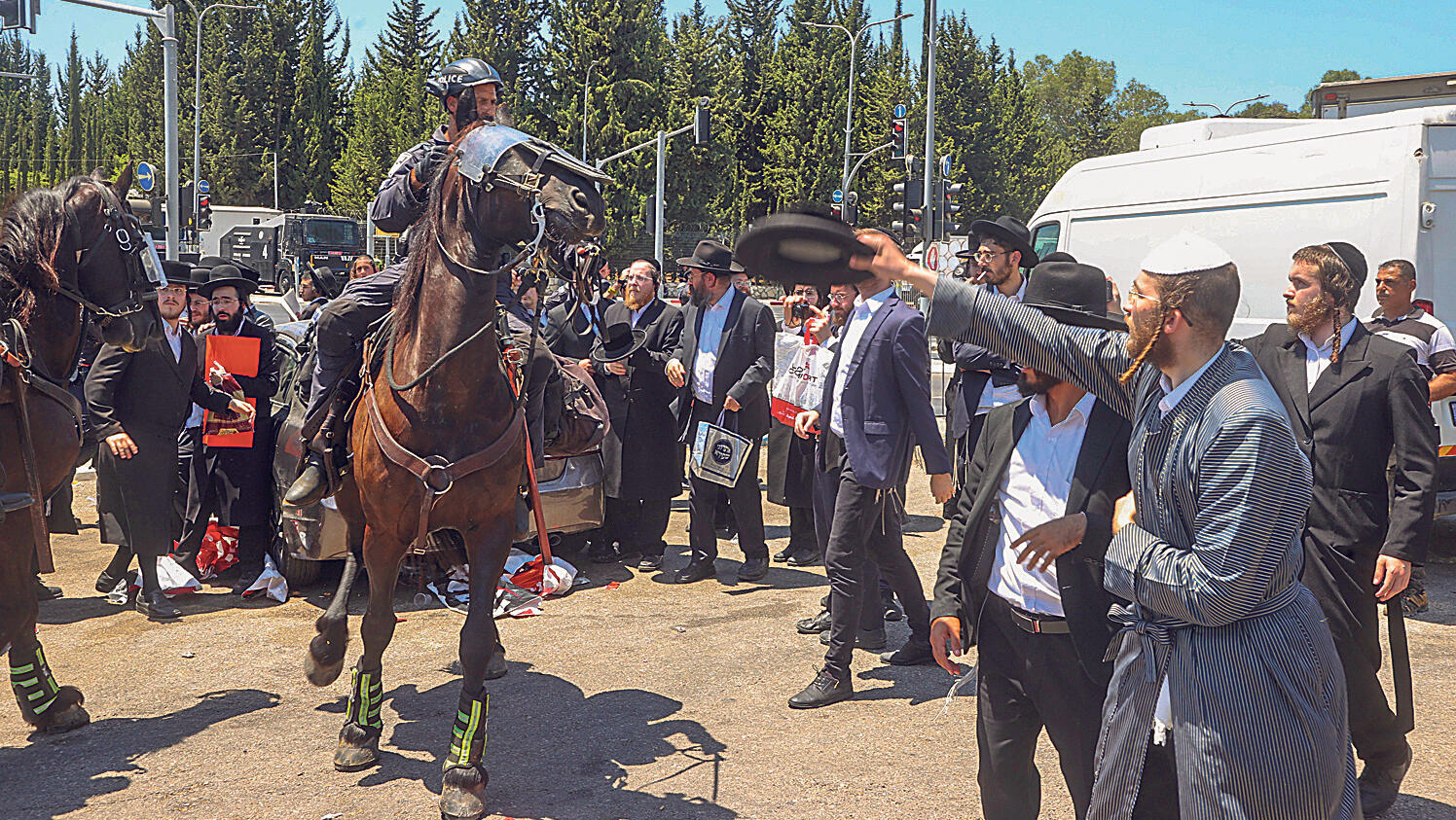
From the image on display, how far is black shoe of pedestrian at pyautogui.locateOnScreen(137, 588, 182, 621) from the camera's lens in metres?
7.36

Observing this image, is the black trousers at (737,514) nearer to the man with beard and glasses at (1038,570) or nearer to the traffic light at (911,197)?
the man with beard and glasses at (1038,570)

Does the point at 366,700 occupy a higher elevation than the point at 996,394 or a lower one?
lower

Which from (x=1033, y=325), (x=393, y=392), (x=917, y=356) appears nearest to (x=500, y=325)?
(x=393, y=392)

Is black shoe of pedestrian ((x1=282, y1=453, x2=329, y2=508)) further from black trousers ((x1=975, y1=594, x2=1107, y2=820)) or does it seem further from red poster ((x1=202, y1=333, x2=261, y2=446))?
black trousers ((x1=975, y1=594, x2=1107, y2=820))

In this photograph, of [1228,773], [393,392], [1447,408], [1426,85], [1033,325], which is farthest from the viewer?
[1426,85]

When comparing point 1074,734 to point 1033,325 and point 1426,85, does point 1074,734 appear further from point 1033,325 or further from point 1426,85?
point 1426,85

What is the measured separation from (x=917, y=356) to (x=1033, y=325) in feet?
10.3

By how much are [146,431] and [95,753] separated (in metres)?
2.78

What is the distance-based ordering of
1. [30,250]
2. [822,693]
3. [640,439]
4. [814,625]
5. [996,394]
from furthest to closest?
[640,439] → [814,625] → [996,394] → [822,693] → [30,250]

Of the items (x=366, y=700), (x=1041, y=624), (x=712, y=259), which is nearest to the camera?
(x=1041, y=624)

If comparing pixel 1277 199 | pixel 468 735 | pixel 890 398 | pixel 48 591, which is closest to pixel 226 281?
pixel 48 591

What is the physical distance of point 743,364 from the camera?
8750mm

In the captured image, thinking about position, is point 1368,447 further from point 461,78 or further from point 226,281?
point 226,281

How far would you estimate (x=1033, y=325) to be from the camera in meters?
3.16
